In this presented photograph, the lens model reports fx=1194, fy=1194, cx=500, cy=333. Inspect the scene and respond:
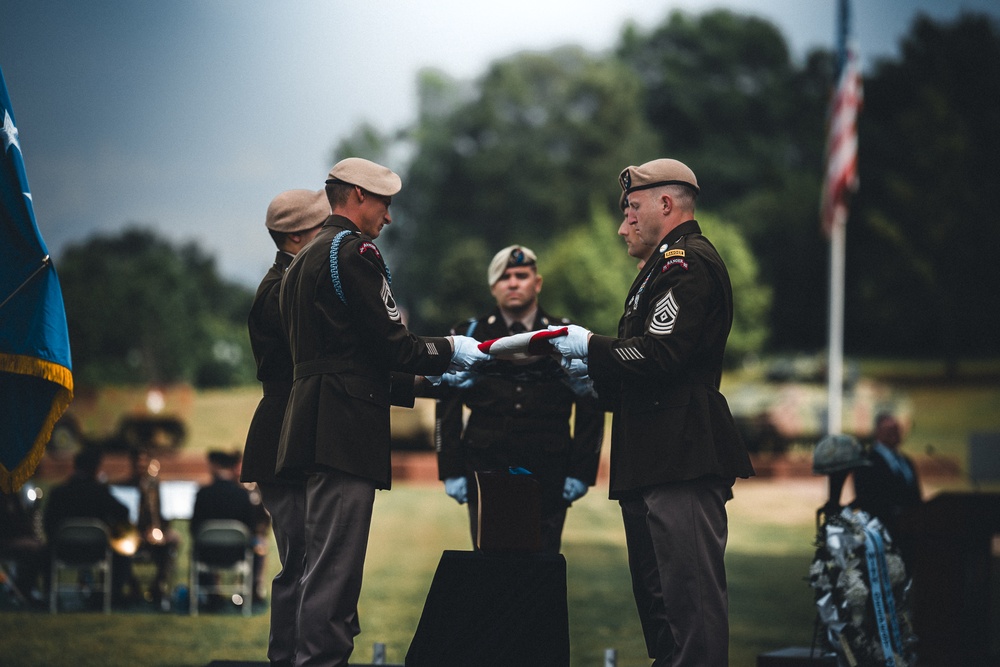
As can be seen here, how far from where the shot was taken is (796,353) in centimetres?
4772

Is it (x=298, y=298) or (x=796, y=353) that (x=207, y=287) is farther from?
(x=298, y=298)

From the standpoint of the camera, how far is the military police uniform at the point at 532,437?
5477mm

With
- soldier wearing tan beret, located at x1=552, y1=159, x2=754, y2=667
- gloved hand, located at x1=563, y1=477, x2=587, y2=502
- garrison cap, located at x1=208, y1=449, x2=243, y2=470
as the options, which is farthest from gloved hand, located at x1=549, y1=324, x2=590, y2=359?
garrison cap, located at x1=208, y1=449, x2=243, y2=470

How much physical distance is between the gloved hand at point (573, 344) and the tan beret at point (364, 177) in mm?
815

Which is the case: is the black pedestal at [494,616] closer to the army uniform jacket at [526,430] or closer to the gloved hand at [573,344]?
the gloved hand at [573,344]

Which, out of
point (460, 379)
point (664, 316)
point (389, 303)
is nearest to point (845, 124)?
point (460, 379)

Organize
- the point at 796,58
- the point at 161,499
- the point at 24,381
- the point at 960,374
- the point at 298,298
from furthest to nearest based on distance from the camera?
the point at 796,58 < the point at 960,374 < the point at 161,499 < the point at 24,381 < the point at 298,298

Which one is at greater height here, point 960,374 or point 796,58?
point 796,58

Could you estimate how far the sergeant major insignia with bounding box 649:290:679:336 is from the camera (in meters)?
4.18

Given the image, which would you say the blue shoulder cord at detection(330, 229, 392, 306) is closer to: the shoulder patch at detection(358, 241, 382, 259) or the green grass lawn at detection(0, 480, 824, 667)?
the shoulder patch at detection(358, 241, 382, 259)

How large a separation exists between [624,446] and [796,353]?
4485 centimetres

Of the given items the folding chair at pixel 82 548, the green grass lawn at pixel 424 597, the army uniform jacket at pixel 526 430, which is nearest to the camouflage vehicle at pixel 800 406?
the green grass lawn at pixel 424 597

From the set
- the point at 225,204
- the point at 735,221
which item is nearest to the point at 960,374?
the point at 735,221

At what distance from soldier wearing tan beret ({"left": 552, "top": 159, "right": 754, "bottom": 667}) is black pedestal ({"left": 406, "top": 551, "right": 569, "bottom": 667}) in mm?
399
